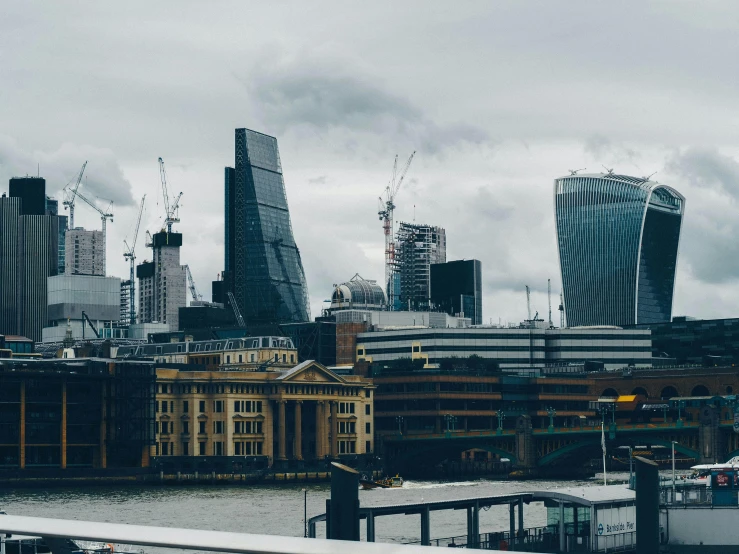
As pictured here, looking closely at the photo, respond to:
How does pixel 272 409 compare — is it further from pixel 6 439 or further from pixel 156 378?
pixel 6 439

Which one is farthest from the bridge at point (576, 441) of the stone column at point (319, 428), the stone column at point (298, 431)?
the stone column at point (298, 431)

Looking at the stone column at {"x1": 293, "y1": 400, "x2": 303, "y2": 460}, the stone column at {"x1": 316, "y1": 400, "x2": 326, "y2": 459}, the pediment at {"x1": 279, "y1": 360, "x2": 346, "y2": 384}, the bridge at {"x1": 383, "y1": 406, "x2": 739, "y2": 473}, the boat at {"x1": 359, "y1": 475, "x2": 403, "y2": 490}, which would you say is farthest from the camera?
the pediment at {"x1": 279, "y1": 360, "x2": 346, "y2": 384}

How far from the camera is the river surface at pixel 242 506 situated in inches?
3629

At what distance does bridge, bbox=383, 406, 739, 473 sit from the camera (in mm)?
169625

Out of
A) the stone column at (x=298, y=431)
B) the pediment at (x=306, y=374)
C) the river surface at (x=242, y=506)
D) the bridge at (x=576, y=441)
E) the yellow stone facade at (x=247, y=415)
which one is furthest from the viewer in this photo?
the pediment at (x=306, y=374)

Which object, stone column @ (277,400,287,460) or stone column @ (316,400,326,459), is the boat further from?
stone column @ (316,400,326,459)

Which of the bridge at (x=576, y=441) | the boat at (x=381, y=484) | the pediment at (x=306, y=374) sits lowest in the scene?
the boat at (x=381, y=484)

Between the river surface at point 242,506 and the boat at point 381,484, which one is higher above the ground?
the river surface at point 242,506

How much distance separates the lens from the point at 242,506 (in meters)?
123

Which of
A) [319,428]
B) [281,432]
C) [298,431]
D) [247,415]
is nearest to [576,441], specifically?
[319,428]

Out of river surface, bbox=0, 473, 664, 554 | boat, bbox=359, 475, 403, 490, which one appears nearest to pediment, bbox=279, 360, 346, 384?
river surface, bbox=0, 473, 664, 554

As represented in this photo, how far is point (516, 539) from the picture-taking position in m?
60.7

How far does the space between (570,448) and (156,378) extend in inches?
2102

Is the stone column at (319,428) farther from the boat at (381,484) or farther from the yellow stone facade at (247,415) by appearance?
the boat at (381,484)
